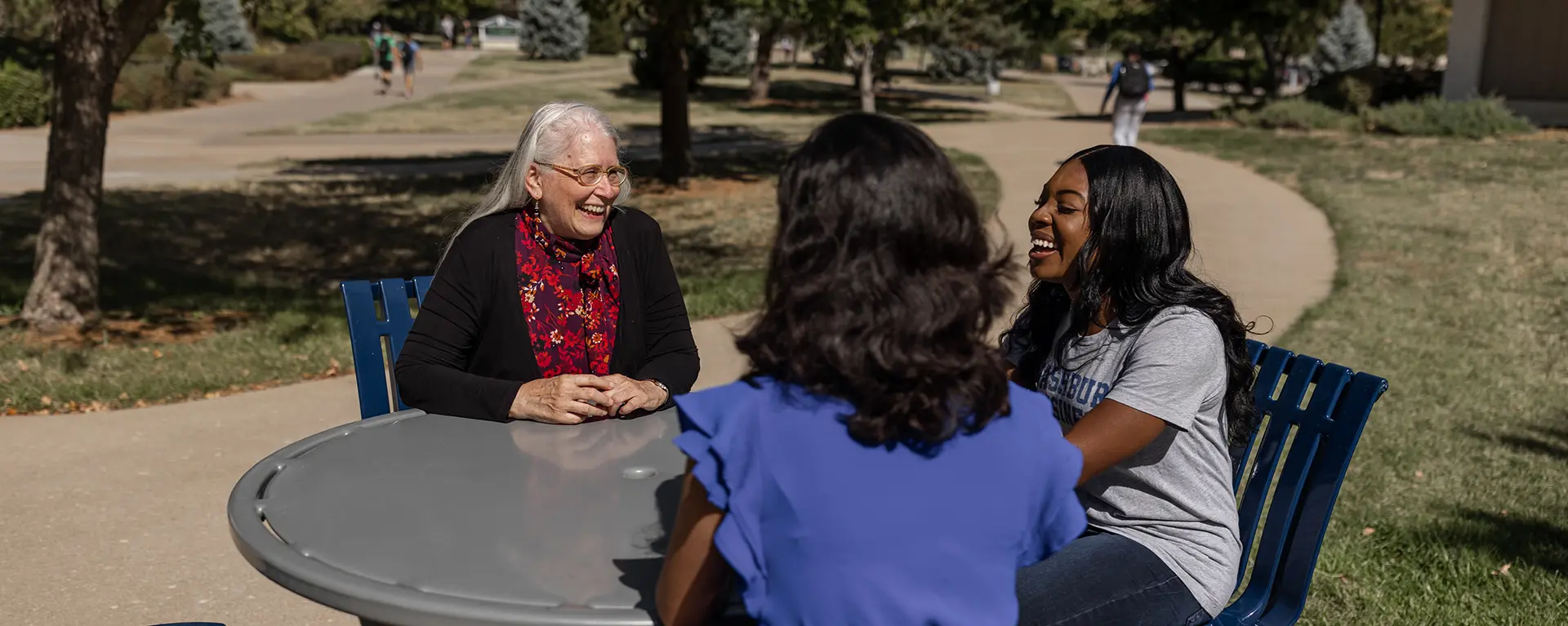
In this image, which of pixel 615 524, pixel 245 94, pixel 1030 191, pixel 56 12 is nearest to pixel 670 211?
pixel 1030 191

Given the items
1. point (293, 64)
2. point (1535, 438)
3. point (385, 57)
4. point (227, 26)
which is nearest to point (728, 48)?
point (385, 57)

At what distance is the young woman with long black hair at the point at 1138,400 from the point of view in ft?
8.57

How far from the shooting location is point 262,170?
17188mm

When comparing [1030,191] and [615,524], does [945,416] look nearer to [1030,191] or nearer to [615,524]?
[615,524]

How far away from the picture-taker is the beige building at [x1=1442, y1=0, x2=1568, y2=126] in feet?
75.1

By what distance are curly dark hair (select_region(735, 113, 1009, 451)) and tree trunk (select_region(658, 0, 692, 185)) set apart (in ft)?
43.0

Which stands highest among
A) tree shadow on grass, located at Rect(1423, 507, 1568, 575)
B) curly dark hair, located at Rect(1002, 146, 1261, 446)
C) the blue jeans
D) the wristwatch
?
curly dark hair, located at Rect(1002, 146, 1261, 446)

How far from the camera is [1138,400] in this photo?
8.65 ft

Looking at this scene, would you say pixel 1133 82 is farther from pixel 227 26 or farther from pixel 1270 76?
pixel 227 26

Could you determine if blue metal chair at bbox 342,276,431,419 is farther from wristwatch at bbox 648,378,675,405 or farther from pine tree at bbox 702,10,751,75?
pine tree at bbox 702,10,751,75

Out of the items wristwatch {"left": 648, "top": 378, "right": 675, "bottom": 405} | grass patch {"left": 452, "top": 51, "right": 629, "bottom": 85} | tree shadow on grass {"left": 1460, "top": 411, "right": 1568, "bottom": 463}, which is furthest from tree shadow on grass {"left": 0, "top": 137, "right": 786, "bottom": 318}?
grass patch {"left": 452, "top": 51, "right": 629, "bottom": 85}

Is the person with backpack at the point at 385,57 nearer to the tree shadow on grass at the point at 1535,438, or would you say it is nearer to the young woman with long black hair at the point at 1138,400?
the tree shadow on grass at the point at 1535,438

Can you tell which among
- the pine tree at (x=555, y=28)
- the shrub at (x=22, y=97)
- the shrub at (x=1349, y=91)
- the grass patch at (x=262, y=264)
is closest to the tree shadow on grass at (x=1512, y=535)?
the grass patch at (x=262, y=264)

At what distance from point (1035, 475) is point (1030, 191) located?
516 inches
